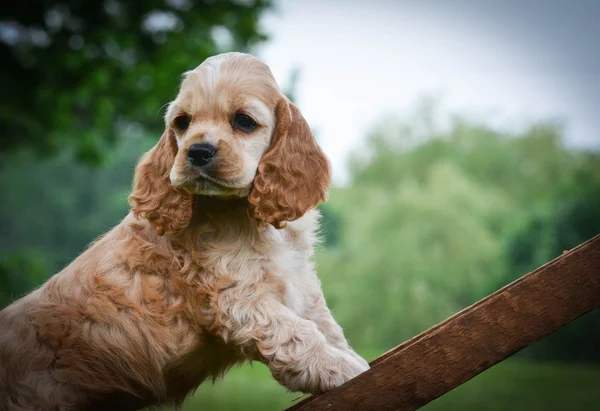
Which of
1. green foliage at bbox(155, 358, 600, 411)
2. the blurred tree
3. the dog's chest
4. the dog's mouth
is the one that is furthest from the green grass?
the dog's mouth

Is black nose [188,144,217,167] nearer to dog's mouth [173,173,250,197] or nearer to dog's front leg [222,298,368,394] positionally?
dog's mouth [173,173,250,197]

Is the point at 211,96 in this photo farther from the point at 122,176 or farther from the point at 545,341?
the point at 122,176

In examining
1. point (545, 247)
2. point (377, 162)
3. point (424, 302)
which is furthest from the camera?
point (377, 162)

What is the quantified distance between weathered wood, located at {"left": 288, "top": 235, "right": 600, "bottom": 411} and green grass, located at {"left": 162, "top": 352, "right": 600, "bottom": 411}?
7.54 meters

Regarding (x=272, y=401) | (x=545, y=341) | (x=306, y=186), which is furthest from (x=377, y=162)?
(x=306, y=186)

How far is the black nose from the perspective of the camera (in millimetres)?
3283

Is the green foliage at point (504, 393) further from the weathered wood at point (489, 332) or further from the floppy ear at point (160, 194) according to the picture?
the weathered wood at point (489, 332)

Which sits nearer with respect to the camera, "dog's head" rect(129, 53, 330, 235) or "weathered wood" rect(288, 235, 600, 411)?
"weathered wood" rect(288, 235, 600, 411)

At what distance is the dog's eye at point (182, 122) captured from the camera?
3.52 meters

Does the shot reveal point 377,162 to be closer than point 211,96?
No

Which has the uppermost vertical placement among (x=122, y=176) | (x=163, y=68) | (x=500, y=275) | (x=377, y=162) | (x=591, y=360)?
(x=163, y=68)

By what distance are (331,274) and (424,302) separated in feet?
8.17

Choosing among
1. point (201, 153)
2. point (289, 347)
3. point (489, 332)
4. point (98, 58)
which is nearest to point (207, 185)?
point (201, 153)

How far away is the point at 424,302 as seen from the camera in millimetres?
15703
